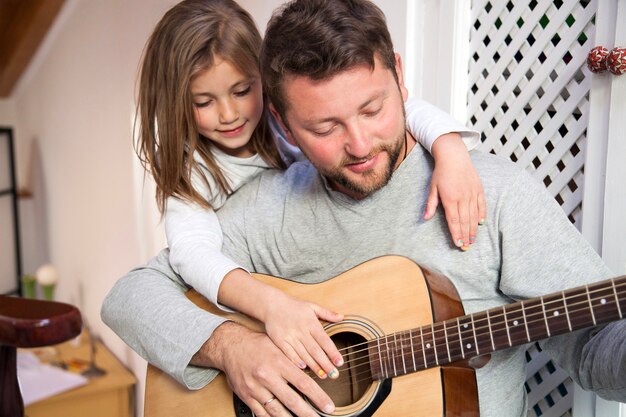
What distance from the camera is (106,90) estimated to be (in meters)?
3.17

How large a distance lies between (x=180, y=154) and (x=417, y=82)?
611mm

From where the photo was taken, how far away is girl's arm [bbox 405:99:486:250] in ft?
3.28

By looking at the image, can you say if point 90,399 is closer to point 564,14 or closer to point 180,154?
point 180,154

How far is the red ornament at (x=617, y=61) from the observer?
101cm

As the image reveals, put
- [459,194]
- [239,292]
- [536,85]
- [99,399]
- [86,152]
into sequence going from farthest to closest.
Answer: [86,152]
[99,399]
[536,85]
[239,292]
[459,194]

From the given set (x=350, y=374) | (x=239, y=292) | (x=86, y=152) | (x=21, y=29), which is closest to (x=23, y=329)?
(x=239, y=292)

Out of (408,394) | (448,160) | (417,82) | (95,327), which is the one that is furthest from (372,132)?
(95,327)

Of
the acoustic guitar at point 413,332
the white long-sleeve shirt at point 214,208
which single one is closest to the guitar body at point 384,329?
the acoustic guitar at point 413,332

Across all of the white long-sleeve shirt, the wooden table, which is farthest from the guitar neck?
the wooden table

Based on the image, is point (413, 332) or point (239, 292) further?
point (239, 292)

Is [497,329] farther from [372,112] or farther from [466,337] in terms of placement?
[372,112]

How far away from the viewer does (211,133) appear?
4.44 feet

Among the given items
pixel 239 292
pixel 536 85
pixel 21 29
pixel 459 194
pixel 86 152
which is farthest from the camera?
A: pixel 21 29

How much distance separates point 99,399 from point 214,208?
2028mm
